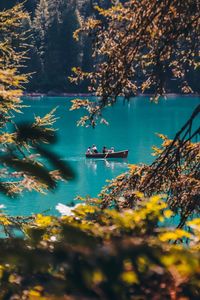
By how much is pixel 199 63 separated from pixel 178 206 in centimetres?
175

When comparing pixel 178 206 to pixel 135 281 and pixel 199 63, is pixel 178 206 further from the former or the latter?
pixel 135 281

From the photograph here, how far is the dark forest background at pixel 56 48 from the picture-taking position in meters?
76.2

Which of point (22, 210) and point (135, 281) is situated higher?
point (135, 281)

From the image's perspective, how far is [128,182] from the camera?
21.0 ft

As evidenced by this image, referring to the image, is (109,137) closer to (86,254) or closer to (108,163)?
(108,163)

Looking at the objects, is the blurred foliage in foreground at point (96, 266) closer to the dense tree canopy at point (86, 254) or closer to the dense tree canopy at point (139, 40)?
the dense tree canopy at point (86, 254)

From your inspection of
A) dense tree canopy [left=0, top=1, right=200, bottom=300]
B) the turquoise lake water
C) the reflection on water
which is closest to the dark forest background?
the turquoise lake water

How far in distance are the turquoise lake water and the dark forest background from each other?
3985mm

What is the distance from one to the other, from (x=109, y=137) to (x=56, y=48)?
37255mm

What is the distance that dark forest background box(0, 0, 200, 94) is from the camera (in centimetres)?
7619

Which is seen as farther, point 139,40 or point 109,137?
point 109,137

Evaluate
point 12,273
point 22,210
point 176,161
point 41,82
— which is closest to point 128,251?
point 12,273

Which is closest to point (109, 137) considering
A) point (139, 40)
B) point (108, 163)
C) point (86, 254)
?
point (108, 163)

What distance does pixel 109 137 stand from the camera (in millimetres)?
44656
